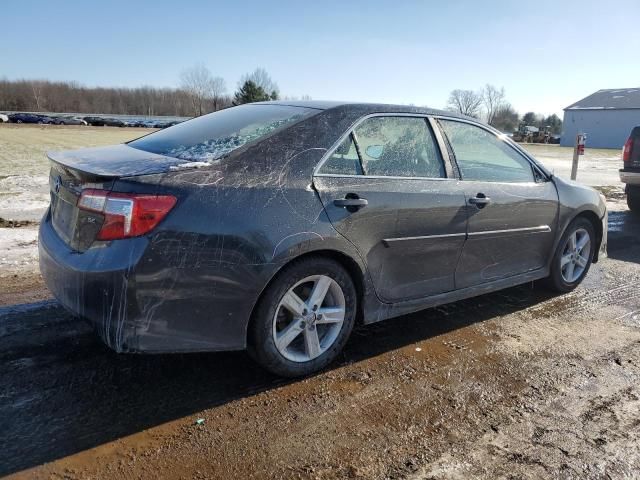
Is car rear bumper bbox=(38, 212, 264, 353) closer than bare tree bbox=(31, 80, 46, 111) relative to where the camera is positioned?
Yes

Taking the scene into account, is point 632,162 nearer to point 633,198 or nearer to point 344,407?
point 633,198

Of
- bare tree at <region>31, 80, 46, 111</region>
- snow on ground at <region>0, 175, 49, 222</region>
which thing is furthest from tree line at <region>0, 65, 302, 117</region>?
snow on ground at <region>0, 175, 49, 222</region>

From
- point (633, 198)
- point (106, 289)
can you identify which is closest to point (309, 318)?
point (106, 289)

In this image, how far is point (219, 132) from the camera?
3.31 meters

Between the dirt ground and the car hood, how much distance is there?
3.97 ft

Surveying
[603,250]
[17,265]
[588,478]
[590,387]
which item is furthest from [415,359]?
[17,265]

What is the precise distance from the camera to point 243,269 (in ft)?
8.89

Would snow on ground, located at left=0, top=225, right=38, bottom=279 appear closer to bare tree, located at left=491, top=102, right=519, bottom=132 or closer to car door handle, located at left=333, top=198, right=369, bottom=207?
car door handle, located at left=333, top=198, right=369, bottom=207

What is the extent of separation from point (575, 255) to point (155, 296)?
4.02m

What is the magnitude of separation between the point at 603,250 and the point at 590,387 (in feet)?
8.38

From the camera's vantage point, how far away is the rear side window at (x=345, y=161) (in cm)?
314

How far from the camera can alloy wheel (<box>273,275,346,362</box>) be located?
303cm

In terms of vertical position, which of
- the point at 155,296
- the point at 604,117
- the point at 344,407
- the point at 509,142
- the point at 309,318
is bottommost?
the point at 344,407

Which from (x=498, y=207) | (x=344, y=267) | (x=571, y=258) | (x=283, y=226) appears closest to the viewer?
(x=283, y=226)
